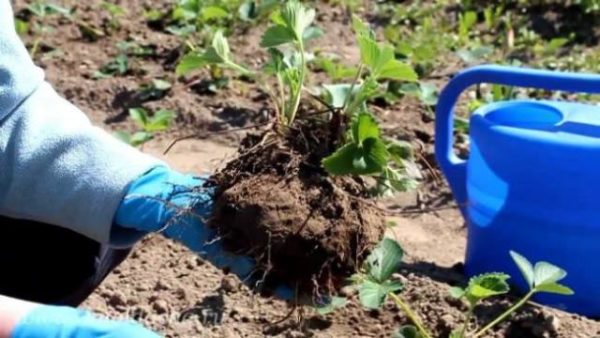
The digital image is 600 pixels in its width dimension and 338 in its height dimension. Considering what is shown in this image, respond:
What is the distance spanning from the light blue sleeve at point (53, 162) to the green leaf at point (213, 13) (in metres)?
1.46

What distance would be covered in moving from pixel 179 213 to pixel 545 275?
1.67ft

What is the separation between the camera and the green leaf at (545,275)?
1654mm

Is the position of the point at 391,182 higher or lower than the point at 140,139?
higher

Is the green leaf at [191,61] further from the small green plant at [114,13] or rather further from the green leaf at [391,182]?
the small green plant at [114,13]

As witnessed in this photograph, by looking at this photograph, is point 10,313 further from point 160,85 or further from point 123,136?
point 160,85

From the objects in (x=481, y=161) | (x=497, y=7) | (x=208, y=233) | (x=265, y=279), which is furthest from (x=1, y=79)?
(x=497, y=7)

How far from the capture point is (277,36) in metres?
1.66

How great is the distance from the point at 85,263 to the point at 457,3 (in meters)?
1.96

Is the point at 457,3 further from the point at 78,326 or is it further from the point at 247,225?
the point at 78,326

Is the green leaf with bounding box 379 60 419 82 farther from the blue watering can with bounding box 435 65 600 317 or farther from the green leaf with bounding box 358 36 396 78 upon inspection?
the blue watering can with bounding box 435 65 600 317

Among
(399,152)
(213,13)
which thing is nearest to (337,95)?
(399,152)

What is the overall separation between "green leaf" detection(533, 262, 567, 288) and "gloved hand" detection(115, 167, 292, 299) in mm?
344

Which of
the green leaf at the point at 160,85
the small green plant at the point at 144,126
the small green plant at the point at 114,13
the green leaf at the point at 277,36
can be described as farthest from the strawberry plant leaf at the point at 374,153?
the small green plant at the point at 114,13

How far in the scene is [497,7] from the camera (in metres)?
3.50
